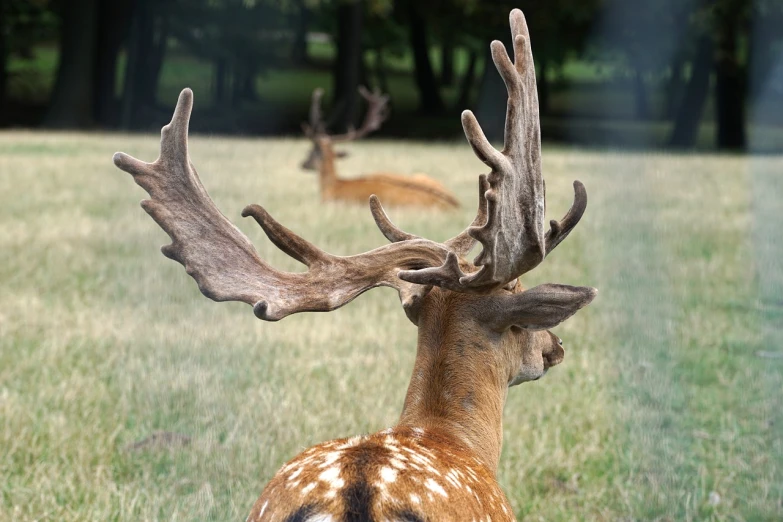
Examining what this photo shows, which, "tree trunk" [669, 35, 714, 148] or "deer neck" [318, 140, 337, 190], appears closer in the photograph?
"deer neck" [318, 140, 337, 190]

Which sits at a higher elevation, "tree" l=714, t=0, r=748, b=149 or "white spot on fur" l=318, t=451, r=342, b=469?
"tree" l=714, t=0, r=748, b=149

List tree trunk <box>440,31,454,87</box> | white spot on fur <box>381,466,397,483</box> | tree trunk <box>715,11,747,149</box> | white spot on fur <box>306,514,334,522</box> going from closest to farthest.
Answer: white spot on fur <box>306,514,334,522</box>
white spot on fur <box>381,466,397,483</box>
tree trunk <box>715,11,747,149</box>
tree trunk <box>440,31,454,87</box>

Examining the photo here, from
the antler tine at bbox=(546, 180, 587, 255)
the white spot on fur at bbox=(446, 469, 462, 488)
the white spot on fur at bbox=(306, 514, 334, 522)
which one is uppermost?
the antler tine at bbox=(546, 180, 587, 255)

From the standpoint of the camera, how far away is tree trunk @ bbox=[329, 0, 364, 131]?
25.0m

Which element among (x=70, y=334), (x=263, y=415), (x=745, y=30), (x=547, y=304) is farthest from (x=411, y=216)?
(x=745, y=30)

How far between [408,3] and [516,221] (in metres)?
28.1

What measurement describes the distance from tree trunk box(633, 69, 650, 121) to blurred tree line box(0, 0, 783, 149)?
0.06m

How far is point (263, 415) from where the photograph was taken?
4582 mm

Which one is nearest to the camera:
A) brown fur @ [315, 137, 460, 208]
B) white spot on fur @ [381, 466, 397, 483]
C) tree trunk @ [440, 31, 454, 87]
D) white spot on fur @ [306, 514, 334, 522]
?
white spot on fur @ [306, 514, 334, 522]

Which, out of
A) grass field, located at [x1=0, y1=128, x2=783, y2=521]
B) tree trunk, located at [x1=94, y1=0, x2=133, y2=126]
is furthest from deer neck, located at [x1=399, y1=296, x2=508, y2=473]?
tree trunk, located at [x1=94, y1=0, x2=133, y2=126]

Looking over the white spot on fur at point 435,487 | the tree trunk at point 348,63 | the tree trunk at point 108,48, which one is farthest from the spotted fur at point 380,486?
the tree trunk at point 108,48

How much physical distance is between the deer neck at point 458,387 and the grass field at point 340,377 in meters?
0.99

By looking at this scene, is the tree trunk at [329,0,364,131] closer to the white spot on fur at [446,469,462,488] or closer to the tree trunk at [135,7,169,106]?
the tree trunk at [135,7,169,106]

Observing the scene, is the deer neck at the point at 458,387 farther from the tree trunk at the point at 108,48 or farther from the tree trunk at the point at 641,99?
the tree trunk at the point at 641,99
